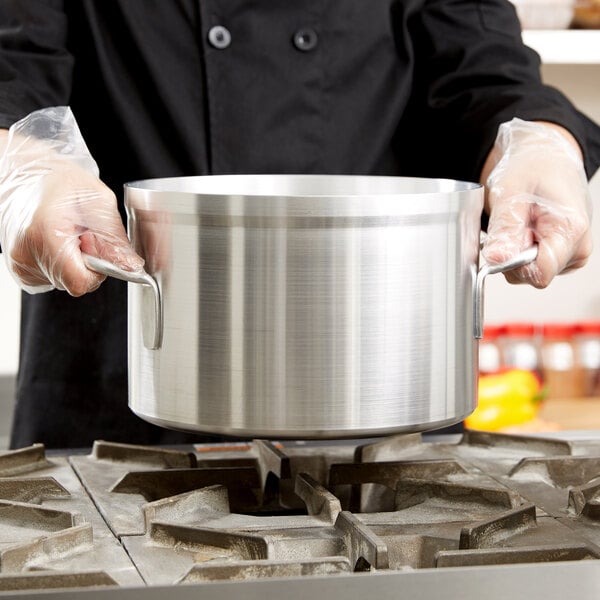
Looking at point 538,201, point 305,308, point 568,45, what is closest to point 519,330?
point 568,45

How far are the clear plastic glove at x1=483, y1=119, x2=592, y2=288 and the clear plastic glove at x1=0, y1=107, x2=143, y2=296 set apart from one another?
0.28 metres

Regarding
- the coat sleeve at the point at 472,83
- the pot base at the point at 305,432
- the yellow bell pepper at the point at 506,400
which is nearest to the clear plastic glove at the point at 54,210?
the pot base at the point at 305,432

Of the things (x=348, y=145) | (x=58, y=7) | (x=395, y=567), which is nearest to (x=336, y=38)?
(x=348, y=145)

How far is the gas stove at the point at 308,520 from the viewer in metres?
0.59

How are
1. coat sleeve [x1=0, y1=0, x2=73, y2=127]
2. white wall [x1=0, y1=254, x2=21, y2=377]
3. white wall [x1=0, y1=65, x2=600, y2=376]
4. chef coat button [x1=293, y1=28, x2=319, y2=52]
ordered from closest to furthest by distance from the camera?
coat sleeve [x1=0, y1=0, x2=73, y2=127] → chef coat button [x1=293, y1=28, x2=319, y2=52] → white wall [x1=0, y1=254, x2=21, y2=377] → white wall [x1=0, y1=65, x2=600, y2=376]

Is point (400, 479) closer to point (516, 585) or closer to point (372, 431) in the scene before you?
point (372, 431)

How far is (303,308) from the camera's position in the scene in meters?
0.68

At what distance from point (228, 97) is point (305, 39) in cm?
10

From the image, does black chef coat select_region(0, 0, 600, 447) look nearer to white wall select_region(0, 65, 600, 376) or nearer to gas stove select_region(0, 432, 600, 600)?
gas stove select_region(0, 432, 600, 600)

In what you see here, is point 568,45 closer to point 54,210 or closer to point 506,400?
point 506,400

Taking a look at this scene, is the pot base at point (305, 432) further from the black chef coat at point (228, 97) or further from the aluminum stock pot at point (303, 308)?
the black chef coat at point (228, 97)

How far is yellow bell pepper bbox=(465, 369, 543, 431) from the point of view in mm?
1912

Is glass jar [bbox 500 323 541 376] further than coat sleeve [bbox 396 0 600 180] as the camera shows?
Yes

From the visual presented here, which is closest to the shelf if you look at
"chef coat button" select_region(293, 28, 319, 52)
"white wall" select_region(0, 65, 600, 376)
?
"white wall" select_region(0, 65, 600, 376)
